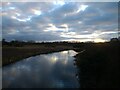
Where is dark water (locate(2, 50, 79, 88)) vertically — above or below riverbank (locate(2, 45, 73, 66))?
below

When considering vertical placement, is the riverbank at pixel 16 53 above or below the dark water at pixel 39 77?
above

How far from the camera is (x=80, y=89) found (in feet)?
59.7

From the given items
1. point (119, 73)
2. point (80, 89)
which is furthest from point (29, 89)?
point (119, 73)

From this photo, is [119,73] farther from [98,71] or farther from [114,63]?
[98,71]

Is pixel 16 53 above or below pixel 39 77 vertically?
→ above

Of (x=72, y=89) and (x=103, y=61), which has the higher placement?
(x=103, y=61)

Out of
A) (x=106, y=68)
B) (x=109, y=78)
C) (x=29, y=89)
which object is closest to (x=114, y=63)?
(x=106, y=68)

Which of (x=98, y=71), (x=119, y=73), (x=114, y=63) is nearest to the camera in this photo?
(x=119, y=73)

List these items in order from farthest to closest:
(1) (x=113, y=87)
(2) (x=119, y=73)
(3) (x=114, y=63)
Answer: (3) (x=114, y=63) → (2) (x=119, y=73) → (1) (x=113, y=87)

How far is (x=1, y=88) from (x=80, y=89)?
641 cm

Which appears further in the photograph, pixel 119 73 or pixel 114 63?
pixel 114 63

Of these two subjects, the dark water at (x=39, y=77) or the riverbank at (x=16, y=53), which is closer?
the dark water at (x=39, y=77)

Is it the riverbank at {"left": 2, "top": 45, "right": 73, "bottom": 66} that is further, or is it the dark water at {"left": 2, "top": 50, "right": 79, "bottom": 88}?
the riverbank at {"left": 2, "top": 45, "right": 73, "bottom": 66}

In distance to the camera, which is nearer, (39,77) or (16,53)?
A: (39,77)
